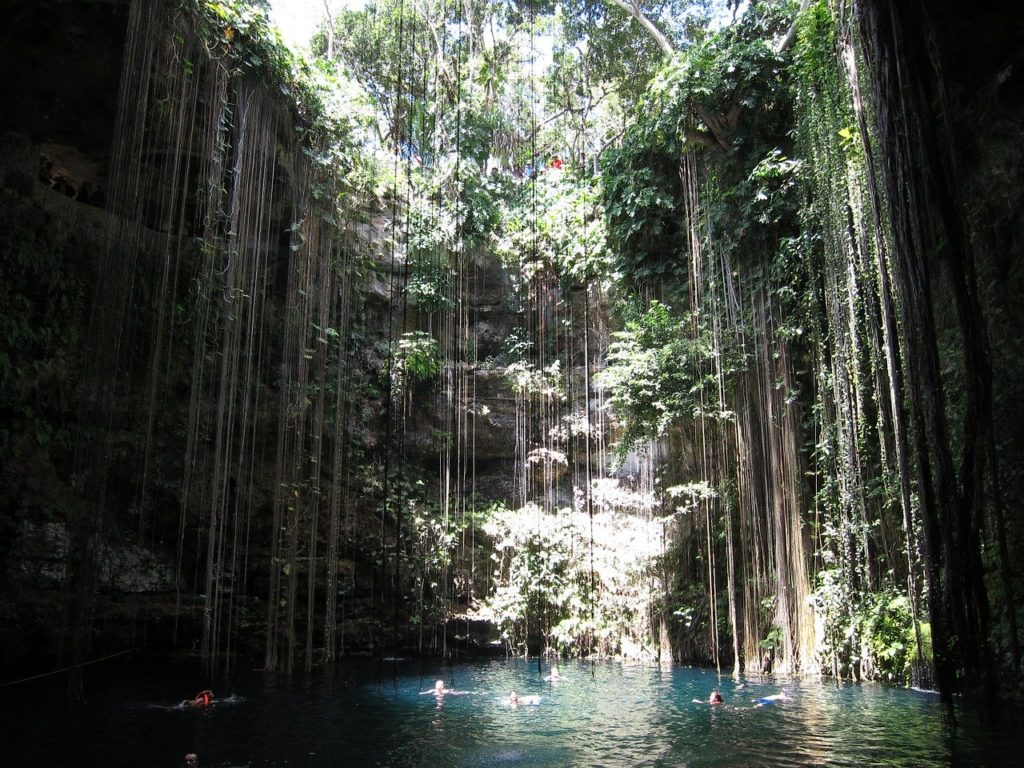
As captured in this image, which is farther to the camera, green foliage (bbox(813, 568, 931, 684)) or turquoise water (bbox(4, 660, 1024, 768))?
green foliage (bbox(813, 568, 931, 684))

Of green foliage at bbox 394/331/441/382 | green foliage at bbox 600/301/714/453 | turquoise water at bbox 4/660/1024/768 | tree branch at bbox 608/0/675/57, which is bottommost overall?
turquoise water at bbox 4/660/1024/768

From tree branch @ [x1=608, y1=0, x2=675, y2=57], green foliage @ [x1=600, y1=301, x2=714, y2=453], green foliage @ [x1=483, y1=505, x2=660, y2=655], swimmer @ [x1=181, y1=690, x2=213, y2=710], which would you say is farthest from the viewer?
tree branch @ [x1=608, y1=0, x2=675, y2=57]

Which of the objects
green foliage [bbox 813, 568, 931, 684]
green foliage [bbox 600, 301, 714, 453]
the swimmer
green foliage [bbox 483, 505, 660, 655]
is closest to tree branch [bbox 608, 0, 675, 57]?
green foliage [bbox 600, 301, 714, 453]

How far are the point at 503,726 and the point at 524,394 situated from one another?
6550 millimetres

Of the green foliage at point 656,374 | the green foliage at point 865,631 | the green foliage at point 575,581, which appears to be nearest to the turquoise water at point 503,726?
the green foliage at point 865,631

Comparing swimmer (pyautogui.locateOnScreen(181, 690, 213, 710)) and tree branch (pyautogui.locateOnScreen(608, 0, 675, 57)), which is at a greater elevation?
tree branch (pyautogui.locateOnScreen(608, 0, 675, 57))

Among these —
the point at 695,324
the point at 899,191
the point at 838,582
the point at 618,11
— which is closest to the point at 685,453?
the point at 695,324

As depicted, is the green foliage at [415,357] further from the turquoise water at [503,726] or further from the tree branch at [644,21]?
the tree branch at [644,21]

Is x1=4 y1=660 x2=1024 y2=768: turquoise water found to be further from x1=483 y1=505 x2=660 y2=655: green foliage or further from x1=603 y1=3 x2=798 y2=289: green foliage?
x1=603 y1=3 x2=798 y2=289: green foliage

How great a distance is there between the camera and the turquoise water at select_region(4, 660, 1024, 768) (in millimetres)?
4332

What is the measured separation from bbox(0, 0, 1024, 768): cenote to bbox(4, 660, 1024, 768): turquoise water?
0.06 metres

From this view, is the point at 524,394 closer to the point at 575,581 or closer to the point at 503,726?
the point at 575,581

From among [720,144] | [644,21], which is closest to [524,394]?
[720,144]

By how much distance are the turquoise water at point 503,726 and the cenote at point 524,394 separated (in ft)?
0.20
